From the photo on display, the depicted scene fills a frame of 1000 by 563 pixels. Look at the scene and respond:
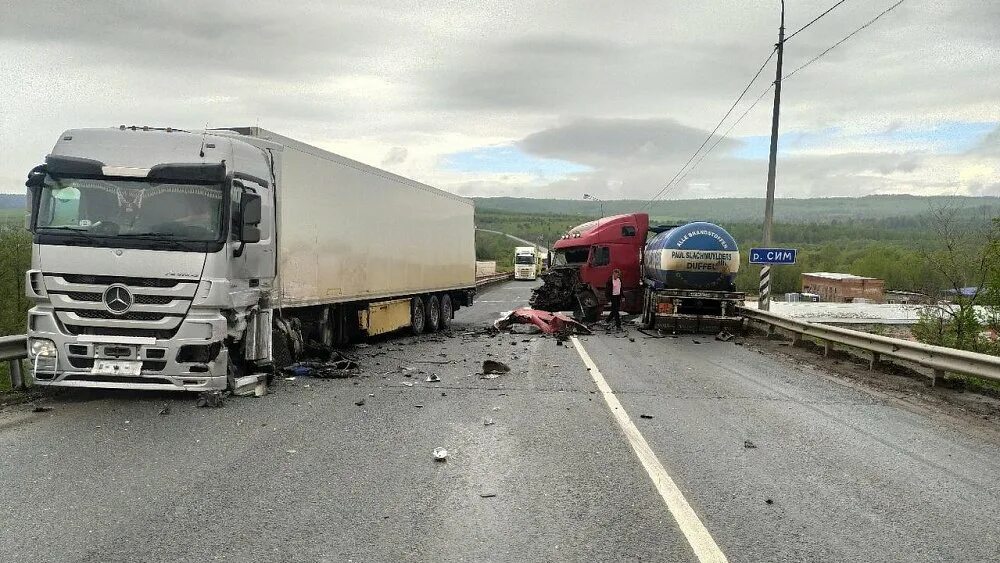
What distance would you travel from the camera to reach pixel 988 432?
7633mm

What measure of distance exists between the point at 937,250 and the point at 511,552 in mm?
25436

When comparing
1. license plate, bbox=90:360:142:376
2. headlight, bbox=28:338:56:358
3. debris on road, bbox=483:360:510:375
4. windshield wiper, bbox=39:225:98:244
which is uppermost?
windshield wiper, bbox=39:225:98:244

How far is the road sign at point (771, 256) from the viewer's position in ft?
63.4

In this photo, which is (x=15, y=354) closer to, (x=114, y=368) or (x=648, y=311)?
(x=114, y=368)

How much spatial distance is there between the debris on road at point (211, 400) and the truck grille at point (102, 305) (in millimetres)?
887

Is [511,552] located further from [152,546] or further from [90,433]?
[90,433]

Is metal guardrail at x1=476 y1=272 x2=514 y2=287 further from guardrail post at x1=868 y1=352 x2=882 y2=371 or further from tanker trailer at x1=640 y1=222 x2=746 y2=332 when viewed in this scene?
guardrail post at x1=868 y1=352 x2=882 y2=371

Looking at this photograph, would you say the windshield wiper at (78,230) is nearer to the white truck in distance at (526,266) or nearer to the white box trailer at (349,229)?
the white box trailer at (349,229)

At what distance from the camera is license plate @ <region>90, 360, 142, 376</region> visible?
778cm

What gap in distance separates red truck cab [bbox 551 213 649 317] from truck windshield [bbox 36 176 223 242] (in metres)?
16.2

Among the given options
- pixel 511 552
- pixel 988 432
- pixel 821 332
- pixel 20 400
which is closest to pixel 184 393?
pixel 20 400

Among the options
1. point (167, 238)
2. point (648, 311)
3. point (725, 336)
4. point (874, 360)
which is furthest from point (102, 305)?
point (648, 311)

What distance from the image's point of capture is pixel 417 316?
17.5 meters

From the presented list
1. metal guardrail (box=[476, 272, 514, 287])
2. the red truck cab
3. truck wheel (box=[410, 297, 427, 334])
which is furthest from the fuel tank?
metal guardrail (box=[476, 272, 514, 287])
